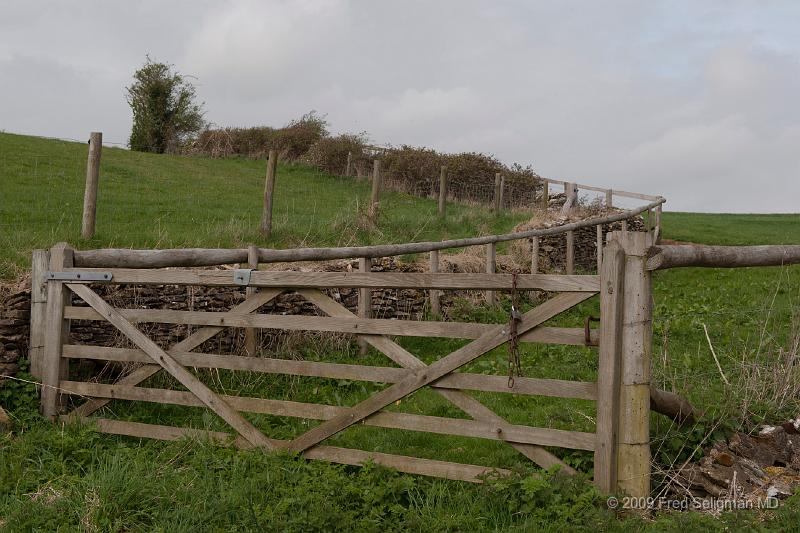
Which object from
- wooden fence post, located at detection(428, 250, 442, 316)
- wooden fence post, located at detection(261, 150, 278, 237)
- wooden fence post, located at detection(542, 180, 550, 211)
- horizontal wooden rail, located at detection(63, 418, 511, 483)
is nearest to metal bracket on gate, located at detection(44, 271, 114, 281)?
horizontal wooden rail, located at detection(63, 418, 511, 483)

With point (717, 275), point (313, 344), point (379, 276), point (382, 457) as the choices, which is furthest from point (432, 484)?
point (717, 275)

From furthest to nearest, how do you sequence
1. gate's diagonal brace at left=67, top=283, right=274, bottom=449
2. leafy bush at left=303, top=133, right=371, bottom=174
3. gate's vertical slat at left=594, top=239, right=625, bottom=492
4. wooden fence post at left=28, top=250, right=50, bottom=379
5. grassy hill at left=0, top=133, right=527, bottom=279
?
Result: leafy bush at left=303, top=133, right=371, bottom=174
grassy hill at left=0, top=133, right=527, bottom=279
wooden fence post at left=28, top=250, right=50, bottom=379
gate's diagonal brace at left=67, top=283, right=274, bottom=449
gate's vertical slat at left=594, top=239, right=625, bottom=492

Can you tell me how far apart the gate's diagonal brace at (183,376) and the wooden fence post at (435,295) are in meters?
5.20

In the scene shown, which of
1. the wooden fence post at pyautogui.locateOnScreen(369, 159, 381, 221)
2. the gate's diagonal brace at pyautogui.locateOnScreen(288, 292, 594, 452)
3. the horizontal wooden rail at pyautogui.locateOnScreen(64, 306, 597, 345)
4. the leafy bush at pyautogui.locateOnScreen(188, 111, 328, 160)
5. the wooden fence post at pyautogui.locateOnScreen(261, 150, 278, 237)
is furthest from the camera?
the leafy bush at pyautogui.locateOnScreen(188, 111, 328, 160)

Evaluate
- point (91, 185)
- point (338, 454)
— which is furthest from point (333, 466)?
point (91, 185)

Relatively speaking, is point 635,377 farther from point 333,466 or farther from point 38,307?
point 38,307

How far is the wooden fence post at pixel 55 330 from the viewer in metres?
6.73

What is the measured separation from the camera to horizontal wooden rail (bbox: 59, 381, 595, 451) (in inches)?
186

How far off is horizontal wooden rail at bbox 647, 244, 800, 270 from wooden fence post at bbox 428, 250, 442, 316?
5.44 meters

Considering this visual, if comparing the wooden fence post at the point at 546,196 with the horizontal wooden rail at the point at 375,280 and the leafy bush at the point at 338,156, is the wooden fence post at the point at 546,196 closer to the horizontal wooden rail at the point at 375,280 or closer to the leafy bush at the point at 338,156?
the leafy bush at the point at 338,156

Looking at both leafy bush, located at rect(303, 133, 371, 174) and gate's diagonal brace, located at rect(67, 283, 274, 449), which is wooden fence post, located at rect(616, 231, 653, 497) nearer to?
gate's diagonal brace, located at rect(67, 283, 274, 449)

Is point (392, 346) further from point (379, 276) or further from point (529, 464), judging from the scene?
point (529, 464)

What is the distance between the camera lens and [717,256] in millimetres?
5328

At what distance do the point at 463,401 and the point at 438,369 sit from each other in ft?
0.89
